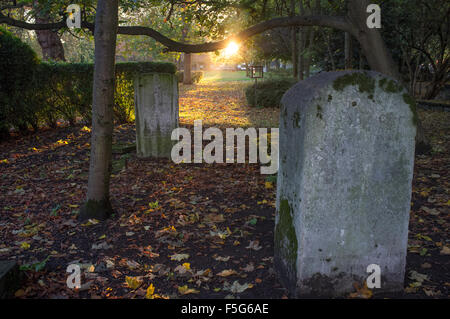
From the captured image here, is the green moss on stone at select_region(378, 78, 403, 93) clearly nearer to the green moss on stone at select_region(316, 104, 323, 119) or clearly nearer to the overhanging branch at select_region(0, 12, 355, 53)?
the green moss on stone at select_region(316, 104, 323, 119)

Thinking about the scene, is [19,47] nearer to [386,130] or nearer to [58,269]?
[58,269]

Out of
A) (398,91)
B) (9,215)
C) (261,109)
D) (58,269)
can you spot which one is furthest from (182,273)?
(261,109)

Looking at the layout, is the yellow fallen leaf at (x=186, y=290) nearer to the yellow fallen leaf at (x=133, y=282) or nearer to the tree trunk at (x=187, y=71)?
the yellow fallen leaf at (x=133, y=282)

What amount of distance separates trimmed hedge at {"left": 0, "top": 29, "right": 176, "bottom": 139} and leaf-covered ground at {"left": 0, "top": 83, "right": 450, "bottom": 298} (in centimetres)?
219

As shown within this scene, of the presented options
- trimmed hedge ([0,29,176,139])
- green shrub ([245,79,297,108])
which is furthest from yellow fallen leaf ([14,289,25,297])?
green shrub ([245,79,297,108])

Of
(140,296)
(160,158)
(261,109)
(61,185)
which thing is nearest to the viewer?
(140,296)

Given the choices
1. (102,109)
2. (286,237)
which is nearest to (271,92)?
(102,109)

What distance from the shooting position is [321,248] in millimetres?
2885

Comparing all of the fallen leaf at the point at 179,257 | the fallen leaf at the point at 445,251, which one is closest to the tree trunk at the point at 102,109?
the fallen leaf at the point at 179,257

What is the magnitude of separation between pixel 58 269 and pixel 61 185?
3208mm

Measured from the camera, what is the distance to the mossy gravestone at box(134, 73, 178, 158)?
25.0 feet

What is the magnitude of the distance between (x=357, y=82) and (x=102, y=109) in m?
3.07

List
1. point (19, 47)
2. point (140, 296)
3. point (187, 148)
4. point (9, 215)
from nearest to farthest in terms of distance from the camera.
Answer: point (140, 296) → point (9, 215) → point (187, 148) → point (19, 47)

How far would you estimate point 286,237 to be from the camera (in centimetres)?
314
